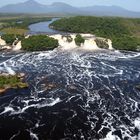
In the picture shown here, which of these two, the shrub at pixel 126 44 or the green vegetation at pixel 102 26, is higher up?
the shrub at pixel 126 44

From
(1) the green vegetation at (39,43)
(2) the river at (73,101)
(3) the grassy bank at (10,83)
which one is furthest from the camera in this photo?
(1) the green vegetation at (39,43)

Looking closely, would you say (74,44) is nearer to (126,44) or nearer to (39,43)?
(39,43)

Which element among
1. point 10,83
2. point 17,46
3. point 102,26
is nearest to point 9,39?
point 17,46

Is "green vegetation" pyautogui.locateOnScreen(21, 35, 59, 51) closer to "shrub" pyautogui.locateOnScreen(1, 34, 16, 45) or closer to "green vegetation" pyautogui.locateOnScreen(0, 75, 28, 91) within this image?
"shrub" pyautogui.locateOnScreen(1, 34, 16, 45)

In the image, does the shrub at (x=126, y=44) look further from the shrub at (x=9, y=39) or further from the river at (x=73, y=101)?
the shrub at (x=9, y=39)

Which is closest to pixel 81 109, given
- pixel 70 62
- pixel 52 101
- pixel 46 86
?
pixel 52 101

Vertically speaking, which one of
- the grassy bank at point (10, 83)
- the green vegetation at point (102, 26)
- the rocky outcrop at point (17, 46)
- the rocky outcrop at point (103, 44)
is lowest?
the green vegetation at point (102, 26)

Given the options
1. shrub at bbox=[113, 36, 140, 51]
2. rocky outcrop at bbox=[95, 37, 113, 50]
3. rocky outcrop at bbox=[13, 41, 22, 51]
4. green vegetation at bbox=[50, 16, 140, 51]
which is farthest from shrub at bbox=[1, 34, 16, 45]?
shrub at bbox=[113, 36, 140, 51]

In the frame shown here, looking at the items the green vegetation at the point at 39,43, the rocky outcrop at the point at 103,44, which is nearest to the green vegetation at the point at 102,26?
the rocky outcrop at the point at 103,44
